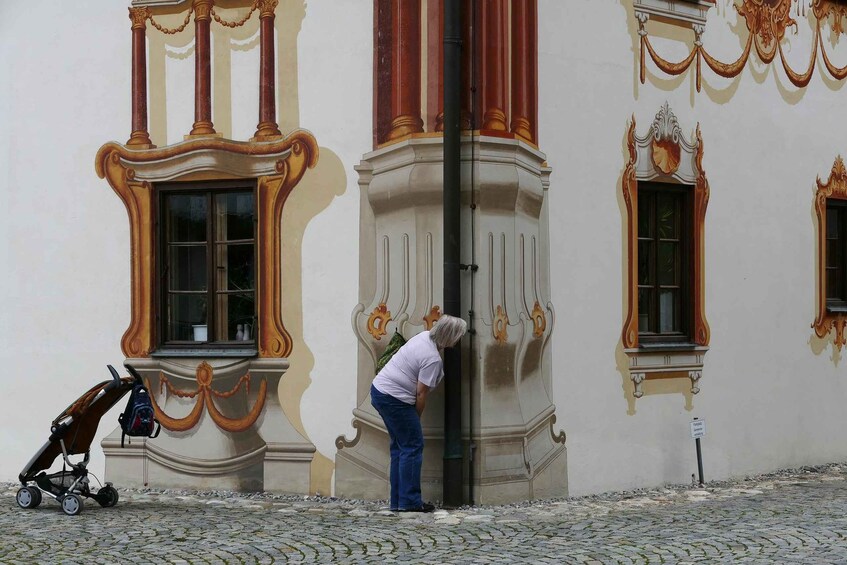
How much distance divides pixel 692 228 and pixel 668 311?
0.82m

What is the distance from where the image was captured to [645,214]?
12258 millimetres

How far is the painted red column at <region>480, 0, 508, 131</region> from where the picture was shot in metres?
10.6

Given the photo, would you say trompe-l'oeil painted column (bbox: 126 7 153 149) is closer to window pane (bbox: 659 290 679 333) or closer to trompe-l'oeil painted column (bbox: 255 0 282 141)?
trompe-l'oeil painted column (bbox: 255 0 282 141)

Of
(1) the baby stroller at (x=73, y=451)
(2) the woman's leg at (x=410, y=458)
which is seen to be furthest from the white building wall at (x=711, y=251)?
(1) the baby stroller at (x=73, y=451)

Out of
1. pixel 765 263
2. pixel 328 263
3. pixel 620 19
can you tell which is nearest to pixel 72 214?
pixel 328 263

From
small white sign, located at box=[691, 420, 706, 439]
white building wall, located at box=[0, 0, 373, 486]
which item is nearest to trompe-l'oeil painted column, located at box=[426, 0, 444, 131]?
white building wall, located at box=[0, 0, 373, 486]

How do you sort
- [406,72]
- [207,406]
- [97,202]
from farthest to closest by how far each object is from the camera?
1. [97,202]
2. [207,406]
3. [406,72]

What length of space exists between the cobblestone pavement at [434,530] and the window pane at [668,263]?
6.80ft

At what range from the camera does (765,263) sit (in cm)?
1320

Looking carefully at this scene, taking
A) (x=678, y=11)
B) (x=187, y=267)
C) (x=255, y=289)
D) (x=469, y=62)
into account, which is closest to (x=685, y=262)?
(x=678, y=11)

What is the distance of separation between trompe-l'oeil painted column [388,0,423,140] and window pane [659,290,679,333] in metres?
3.21

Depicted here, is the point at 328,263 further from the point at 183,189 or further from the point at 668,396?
the point at 668,396

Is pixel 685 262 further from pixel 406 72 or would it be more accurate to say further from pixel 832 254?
pixel 406 72

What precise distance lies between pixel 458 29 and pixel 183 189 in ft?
9.34
